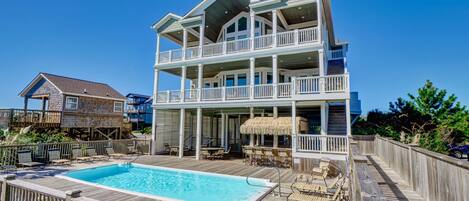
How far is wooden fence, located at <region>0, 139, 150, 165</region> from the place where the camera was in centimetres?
1105

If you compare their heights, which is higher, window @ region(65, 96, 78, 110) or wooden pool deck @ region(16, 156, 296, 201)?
window @ region(65, 96, 78, 110)

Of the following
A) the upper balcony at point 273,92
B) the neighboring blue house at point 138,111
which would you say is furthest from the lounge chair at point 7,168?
the neighboring blue house at point 138,111

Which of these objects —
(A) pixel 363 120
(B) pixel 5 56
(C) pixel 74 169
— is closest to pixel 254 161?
(C) pixel 74 169

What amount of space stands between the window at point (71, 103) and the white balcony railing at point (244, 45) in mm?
11135

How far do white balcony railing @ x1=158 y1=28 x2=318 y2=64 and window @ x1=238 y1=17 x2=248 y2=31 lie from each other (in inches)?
103

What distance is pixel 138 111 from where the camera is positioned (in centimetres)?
4869

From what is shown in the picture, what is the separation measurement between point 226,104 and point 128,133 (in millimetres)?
19767

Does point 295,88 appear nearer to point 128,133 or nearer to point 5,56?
point 128,133

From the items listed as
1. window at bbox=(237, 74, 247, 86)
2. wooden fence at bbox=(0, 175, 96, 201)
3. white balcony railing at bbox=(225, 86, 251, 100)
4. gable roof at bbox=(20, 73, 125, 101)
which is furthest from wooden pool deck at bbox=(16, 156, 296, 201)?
gable roof at bbox=(20, 73, 125, 101)

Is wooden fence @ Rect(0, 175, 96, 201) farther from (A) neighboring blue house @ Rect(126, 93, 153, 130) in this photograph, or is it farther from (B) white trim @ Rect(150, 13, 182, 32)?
(A) neighboring blue house @ Rect(126, 93, 153, 130)

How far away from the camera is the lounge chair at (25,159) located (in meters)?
11.2

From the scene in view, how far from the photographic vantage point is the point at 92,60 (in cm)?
4359

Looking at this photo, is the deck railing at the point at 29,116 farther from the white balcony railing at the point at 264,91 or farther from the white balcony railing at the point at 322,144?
the white balcony railing at the point at 322,144

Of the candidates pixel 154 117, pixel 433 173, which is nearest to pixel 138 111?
pixel 154 117
